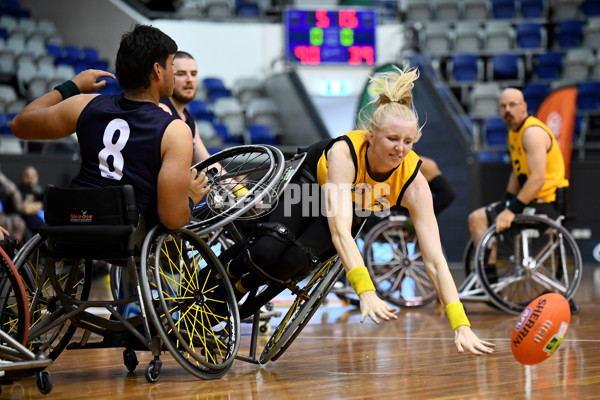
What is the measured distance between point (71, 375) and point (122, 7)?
11728mm

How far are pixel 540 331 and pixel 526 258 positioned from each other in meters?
2.34

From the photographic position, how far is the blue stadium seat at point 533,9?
1520cm

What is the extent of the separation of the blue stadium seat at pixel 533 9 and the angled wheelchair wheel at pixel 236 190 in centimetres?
1224

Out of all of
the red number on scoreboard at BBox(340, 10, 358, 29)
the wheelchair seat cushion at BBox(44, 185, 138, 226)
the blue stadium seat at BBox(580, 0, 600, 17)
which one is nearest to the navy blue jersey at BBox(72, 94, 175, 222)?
the wheelchair seat cushion at BBox(44, 185, 138, 226)

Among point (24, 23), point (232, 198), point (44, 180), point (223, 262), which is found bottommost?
point (44, 180)

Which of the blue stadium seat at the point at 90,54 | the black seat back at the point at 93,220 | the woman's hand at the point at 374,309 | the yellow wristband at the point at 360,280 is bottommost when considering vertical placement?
the woman's hand at the point at 374,309

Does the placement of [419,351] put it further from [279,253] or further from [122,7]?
[122,7]

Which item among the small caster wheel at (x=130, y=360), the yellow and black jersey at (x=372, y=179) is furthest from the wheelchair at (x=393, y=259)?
the small caster wheel at (x=130, y=360)

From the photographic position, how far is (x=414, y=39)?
14.7 meters

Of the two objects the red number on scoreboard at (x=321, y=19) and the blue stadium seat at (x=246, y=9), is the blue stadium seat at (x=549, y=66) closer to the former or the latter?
the red number on scoreboard at (x=321, y=19)

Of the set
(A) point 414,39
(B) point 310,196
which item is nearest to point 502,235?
(B) point 310,196

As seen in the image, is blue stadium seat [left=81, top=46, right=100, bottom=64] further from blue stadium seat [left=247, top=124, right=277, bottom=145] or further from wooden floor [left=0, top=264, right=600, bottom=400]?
wooden floor [left=0, top=264, right=600, bottom=400]

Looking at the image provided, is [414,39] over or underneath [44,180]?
over

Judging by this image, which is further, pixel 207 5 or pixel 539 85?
pixel 207 5
